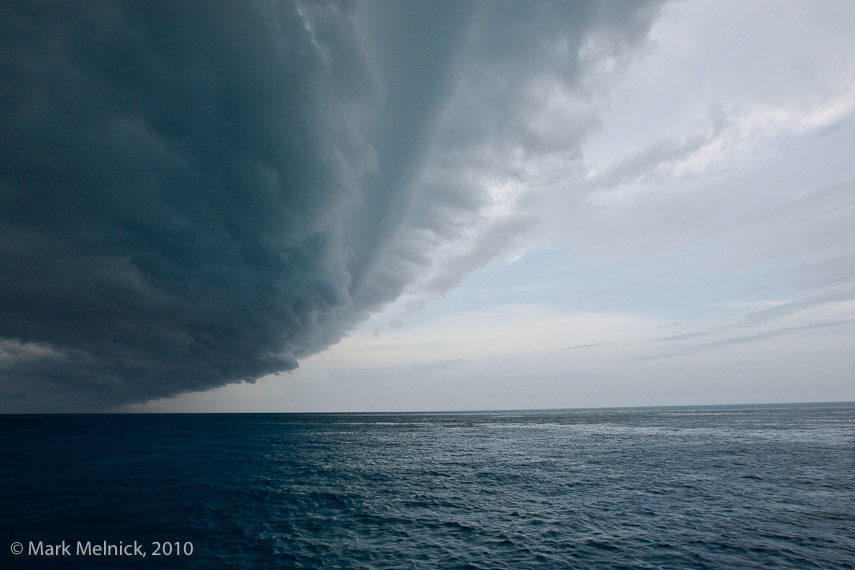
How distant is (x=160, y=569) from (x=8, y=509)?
74.0 feet

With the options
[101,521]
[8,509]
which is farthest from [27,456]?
[101,521]

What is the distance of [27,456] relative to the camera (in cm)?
6606

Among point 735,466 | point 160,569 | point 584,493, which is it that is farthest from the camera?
point 735,466

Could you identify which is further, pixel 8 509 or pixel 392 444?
pixel 392 444

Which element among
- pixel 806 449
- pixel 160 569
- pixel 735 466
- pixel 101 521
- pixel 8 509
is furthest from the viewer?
pixel 806 449

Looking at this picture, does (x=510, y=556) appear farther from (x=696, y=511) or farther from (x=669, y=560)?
(x=696, y=511)

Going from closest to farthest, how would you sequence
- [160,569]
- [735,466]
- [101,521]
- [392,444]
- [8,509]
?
1. [160,569]
2. [101,521]
3. [8,509]
4. [735,466]
5. [392,444]

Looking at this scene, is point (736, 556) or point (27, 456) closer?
point (736, 556)

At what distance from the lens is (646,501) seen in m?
34.4

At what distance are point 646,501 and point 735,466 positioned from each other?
25.9 m

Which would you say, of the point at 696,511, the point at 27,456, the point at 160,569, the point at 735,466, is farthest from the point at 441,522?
the point at 27,456

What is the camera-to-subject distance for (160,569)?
2183 cm

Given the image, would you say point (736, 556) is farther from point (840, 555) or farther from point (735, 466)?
point (735, 466)

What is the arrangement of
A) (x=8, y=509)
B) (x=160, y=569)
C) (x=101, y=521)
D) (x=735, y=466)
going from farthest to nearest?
(x=735, y=466)
(x=8, y=509)
(x=101, y=521)
(x=160, y=569)
